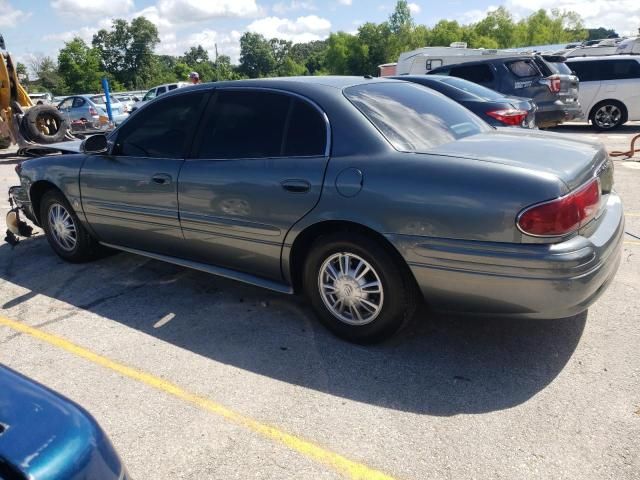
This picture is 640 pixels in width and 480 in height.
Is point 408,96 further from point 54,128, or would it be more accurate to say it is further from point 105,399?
point 54,128

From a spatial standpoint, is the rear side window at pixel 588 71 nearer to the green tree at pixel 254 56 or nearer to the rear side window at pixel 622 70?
the rear side window at pixel 622 70

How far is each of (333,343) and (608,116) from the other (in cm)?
1303

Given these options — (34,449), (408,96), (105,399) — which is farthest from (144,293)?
(34,449)

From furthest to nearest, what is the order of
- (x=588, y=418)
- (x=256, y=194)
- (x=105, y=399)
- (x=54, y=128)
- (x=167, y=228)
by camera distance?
(x=54, y=128)
(x=167, y=228)
(x=256, y=194)
(x=105, y=399)
(x=588, y=418)

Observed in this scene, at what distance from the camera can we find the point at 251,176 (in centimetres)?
349

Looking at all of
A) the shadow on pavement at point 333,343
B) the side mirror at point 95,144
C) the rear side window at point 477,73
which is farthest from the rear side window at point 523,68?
the side mirror at point 95,144

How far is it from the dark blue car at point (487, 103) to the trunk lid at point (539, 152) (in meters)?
4.05

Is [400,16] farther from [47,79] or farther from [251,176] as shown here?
[251,176]

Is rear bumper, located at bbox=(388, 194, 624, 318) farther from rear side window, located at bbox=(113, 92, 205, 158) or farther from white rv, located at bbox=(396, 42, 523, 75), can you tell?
white rv, located at bbox=(396, 42, 523, 75)

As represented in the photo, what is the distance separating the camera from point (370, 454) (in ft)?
7.90

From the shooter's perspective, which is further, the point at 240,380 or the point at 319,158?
the point at 319,158

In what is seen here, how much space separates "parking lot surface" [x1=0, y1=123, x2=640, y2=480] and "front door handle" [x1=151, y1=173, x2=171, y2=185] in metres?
0.93

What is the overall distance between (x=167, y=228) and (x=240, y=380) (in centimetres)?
152

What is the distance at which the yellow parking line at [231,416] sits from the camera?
91.7 inches
